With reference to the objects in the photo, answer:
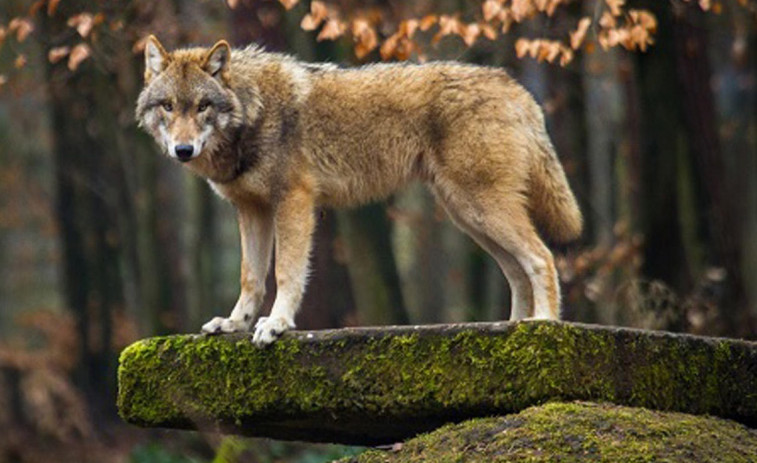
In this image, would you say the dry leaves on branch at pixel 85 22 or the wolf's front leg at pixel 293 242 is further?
the dry leaves on branch at pixel 85 22

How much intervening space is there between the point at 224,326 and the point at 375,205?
25.8 feet

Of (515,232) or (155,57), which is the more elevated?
(155,57)

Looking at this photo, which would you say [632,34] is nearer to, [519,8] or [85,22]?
[519,8]

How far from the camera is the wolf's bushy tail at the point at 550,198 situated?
27.8 ft

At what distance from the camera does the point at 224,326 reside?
7750 mm

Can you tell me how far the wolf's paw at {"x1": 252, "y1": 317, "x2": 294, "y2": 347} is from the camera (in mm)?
7223

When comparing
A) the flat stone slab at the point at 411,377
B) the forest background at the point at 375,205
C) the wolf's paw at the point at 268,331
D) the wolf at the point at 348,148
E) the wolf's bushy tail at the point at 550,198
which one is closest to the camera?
the flat stone slab at the point at 411,377

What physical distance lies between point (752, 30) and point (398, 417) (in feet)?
50.2

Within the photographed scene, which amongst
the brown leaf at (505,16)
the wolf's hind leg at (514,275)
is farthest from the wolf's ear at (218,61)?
the brown leaf at (505,16)

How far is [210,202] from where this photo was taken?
74.9 feet

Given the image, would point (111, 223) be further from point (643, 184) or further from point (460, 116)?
point (460, 116)

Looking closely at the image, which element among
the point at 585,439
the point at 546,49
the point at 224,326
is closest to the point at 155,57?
the point at 224,326

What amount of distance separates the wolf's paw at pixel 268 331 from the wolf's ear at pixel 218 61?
1781 millimetres

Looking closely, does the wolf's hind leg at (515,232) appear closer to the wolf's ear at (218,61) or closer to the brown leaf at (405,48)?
the wolf's ear at (218,61)
